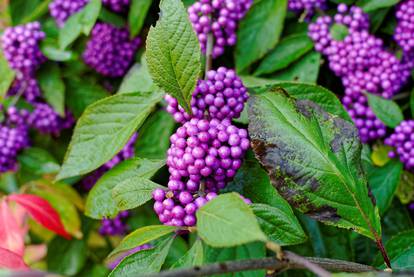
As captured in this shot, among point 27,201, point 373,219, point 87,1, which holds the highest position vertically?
point 87,1

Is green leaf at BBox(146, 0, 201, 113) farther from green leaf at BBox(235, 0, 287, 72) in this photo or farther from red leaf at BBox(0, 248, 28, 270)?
green leaf at BBox(235, 0, 287, 72)

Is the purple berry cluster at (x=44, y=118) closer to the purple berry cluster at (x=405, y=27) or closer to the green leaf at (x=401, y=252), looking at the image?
the purple berry cluster at (x=405, y=27)

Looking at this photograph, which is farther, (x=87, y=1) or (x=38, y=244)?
(x=38, y=244)

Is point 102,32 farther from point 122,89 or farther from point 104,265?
point 104,265

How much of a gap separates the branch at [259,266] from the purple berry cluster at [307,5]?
1.09 m

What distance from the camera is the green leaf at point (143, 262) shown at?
1.18 metres

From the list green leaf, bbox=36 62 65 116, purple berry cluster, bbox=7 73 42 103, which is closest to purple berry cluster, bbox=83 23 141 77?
green leaf, bbox=36 62 65 116

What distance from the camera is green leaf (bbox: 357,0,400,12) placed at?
1.81 meters

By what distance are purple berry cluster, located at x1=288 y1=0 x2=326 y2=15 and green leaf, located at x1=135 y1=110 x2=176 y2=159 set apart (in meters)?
0.60

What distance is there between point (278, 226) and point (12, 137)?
147cm

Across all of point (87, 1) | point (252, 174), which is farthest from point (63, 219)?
point (252, 174)

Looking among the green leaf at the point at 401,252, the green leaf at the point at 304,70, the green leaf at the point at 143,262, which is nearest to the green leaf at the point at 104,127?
the green leaf at the point at 143,262

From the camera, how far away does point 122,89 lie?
1854mm

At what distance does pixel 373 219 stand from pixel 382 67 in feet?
2.40
